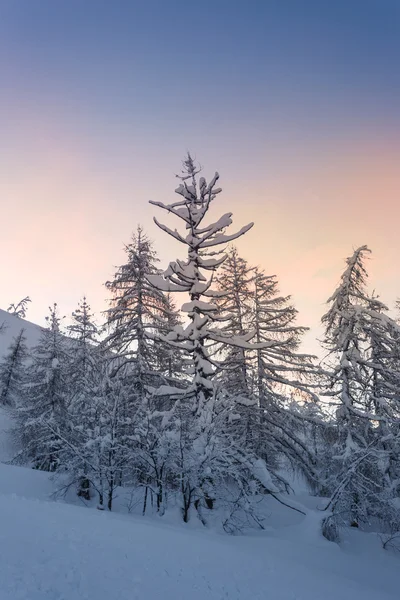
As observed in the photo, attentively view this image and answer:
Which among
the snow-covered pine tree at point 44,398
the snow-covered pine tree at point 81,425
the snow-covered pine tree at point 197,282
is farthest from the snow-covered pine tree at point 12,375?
the snow-covered pine tree at point 197,282

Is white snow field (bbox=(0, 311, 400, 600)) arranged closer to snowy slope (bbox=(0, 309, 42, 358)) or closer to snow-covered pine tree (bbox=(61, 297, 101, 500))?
snow-covered pine tree (bbox=(61, 297, 101, 500))

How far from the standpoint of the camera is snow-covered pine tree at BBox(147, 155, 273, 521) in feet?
38.5

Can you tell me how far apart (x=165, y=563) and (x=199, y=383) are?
7.95 meters

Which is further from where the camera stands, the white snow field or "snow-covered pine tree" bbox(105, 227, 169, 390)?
"snow-covered pine tree" bbox(105, 227, 169, 390)

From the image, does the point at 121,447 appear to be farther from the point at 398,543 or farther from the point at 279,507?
the point at 398,543

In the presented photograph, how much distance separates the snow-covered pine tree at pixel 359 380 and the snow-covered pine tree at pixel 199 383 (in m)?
4.94

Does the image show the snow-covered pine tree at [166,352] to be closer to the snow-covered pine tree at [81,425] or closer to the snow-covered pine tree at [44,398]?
the snow-covered pine tree at [81,425]

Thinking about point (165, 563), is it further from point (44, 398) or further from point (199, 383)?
point (44, 398)

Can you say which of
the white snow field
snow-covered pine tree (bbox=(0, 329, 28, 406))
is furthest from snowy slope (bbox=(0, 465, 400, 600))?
snow-covered pine tree (bbox=(0, 329, 28, 406))

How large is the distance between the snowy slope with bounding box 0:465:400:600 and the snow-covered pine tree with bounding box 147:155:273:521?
1684mm

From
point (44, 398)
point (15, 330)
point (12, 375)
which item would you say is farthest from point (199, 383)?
point (15, 330)

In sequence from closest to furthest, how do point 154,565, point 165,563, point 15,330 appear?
point 154,565 < point 165,563 < point 15,330

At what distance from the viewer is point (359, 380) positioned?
16.5m

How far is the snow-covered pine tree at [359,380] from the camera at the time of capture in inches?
602
